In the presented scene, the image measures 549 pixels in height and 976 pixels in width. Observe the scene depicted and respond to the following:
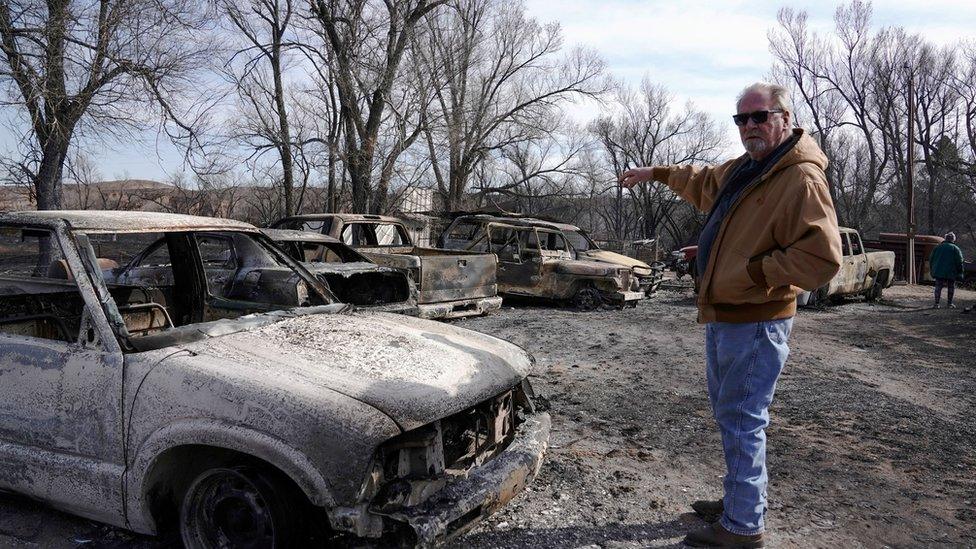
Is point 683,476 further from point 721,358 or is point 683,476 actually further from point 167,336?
point 167,336

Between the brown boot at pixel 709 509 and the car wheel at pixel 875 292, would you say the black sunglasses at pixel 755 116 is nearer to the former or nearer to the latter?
the brown boot at pixel 709 509

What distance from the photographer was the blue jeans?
264cm

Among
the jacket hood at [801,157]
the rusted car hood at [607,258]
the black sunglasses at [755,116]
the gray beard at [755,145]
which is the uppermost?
the black sunglasses at [755,116]

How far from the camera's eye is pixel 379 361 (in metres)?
2.79

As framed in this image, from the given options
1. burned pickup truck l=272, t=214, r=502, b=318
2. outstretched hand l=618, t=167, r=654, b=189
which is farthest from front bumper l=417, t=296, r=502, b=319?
outstretched hand l=618, t=167, r=654, b=189

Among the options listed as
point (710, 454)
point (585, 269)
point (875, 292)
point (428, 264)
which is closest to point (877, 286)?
point (875, 292)

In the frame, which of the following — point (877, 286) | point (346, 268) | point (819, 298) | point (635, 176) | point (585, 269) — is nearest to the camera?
point (635, 176)

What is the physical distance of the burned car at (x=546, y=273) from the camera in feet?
37.1

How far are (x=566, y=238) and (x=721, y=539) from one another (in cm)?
962

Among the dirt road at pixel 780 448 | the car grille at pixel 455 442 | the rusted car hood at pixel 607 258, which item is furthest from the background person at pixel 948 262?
the car grille at pixel 455 442

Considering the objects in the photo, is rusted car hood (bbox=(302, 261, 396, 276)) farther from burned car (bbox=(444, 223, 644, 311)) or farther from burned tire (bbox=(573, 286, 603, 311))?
burned tire (bbox=(573, 286, 603, 311))

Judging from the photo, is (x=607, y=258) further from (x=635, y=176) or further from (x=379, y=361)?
(x=379, y=361)

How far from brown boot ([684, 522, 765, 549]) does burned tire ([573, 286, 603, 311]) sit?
8.65 metres

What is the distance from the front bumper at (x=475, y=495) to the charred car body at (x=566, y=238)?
8.83 meters
